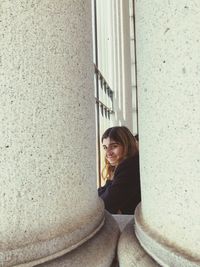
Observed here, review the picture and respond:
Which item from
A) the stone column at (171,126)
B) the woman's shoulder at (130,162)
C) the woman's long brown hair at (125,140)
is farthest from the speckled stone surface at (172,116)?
the woman's long brown hair at (125,140)

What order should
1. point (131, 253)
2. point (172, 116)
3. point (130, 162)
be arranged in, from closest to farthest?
point (172, 116)
point (131, 253)
point (130, 162)

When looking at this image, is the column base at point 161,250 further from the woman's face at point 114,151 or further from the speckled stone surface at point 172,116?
the woman's face at point 114,151

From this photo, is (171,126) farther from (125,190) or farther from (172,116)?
(125,190)

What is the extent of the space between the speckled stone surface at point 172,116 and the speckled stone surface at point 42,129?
0.16 metres

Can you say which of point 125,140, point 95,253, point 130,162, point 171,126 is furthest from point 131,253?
point 125,140

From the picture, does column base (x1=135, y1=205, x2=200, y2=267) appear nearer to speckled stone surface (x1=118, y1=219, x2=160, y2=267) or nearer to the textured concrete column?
speckled stone surface (x1=118, y1=219, x2=160, y2=267)

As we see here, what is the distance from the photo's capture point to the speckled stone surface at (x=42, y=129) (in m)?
0.89

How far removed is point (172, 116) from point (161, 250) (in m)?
0.27

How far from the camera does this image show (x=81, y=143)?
40.5 inches

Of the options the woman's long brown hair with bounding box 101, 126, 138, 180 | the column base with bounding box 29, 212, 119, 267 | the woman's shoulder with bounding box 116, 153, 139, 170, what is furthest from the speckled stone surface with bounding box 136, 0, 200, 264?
the woman's long brown hair with bounding box 101, 126, 138, 180

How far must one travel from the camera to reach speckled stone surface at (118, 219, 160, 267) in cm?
93

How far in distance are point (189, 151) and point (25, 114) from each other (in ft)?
1.12

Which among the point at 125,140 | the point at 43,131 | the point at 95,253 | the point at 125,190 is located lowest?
the point at 125,190

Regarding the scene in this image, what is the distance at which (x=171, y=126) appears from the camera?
858 millimetres
